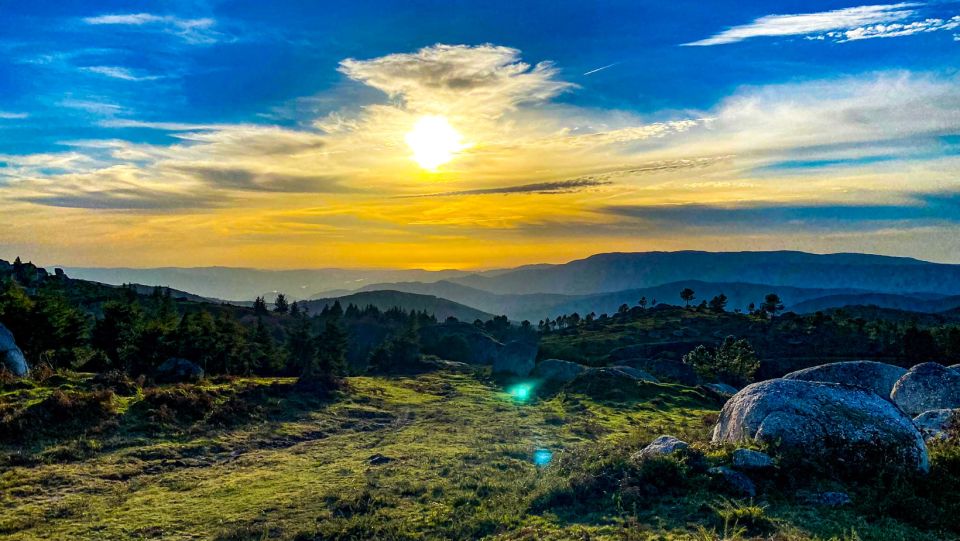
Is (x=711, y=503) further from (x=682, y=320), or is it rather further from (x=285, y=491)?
(x=682, y=320)

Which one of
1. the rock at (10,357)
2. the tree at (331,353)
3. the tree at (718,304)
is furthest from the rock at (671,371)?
the tree at (718,304)

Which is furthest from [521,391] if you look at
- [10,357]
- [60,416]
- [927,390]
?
[10,357]

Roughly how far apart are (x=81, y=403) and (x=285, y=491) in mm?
17478

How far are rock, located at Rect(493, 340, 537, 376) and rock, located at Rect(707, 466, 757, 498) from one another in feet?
218

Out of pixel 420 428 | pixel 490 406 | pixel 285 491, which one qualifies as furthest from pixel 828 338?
pixel 285 491

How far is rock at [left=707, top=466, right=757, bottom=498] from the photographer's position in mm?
16547

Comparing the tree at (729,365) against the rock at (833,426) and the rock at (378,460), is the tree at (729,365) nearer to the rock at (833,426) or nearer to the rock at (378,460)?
the rock at (378,460)

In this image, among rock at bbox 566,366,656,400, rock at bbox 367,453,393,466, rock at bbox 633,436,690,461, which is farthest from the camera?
rock at bbox 566,366,656,400

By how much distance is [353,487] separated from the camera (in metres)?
24.8

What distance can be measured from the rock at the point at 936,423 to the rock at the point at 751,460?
→ 9.85 m

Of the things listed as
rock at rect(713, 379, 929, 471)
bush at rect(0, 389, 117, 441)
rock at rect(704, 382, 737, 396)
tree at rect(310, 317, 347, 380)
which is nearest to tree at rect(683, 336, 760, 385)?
rock at rect(704, 382, 737, 396)

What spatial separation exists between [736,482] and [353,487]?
55.7 ft

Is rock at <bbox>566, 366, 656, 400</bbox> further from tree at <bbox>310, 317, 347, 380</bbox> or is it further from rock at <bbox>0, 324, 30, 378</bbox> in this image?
rock at <bbox>0, 324, 30, 378</bbox>

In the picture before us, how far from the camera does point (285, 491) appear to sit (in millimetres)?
24516
